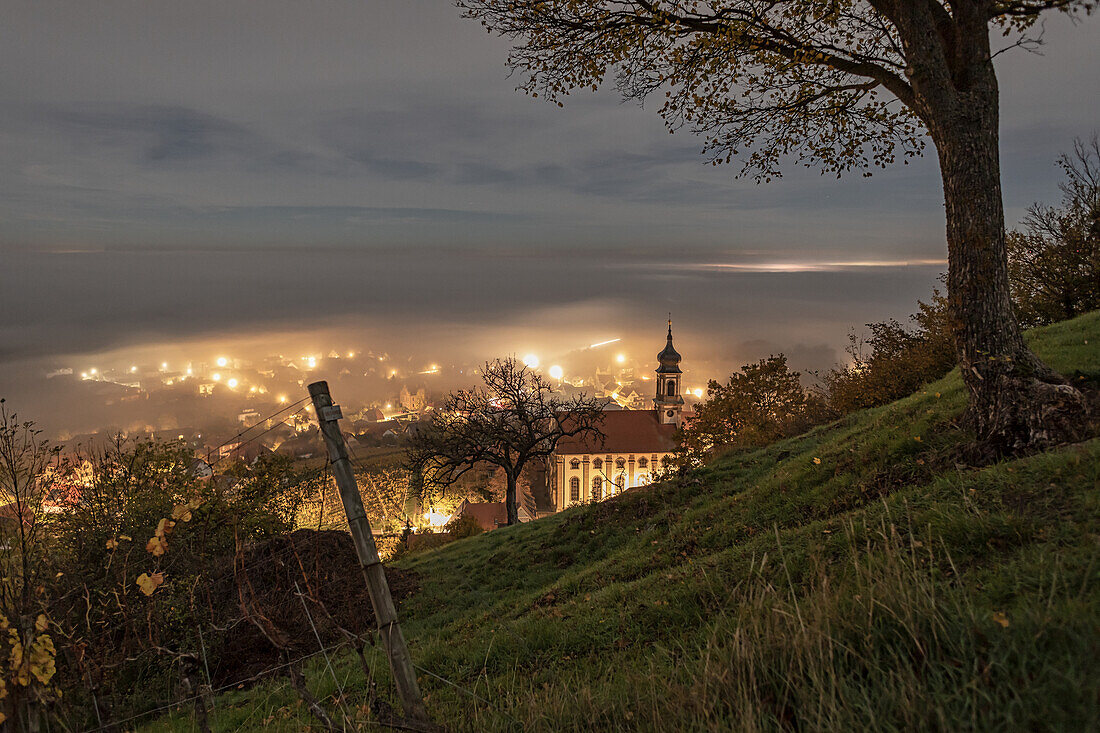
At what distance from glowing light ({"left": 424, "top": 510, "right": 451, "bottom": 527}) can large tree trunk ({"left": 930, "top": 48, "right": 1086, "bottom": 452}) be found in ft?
196

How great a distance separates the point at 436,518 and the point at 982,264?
6407 cm

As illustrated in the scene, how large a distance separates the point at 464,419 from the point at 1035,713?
25.1m

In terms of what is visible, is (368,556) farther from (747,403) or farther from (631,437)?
(631,437)

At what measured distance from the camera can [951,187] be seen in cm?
665

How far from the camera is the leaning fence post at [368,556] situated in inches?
155

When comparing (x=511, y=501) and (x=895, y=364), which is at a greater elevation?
(x=895, y=364)

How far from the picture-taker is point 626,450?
70.2 meters

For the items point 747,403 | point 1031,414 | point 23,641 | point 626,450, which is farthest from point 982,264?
point 626,450

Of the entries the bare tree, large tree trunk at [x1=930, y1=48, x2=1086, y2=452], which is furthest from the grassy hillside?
the bare tree

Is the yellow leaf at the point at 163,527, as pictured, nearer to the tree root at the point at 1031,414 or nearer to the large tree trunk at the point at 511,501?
the tree root at the point at 1031,414

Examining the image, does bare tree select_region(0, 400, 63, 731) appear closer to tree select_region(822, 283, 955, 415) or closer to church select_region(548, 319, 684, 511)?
tree select_region(822, 283, 955, 415)

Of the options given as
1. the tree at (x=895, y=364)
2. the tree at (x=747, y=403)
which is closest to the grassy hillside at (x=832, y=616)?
the tree at (x=895, y=364)

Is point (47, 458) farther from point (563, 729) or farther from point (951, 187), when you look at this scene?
point (951, 187)

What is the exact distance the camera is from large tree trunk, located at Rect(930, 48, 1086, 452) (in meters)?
6.28
